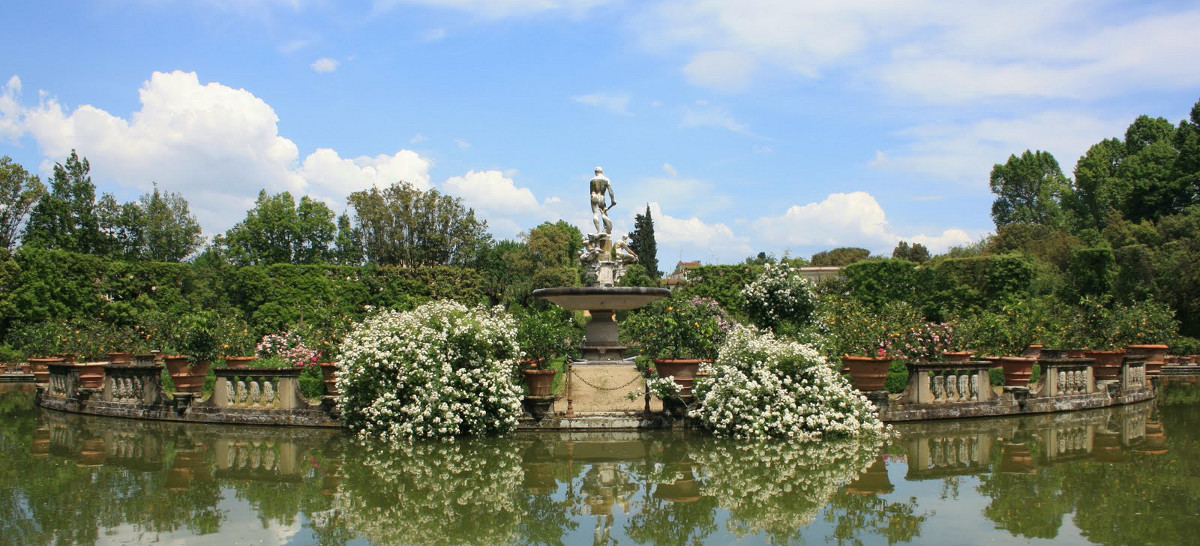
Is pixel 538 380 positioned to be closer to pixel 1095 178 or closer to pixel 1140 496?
pixel 1140 496

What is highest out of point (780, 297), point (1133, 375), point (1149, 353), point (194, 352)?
point (780, 297)

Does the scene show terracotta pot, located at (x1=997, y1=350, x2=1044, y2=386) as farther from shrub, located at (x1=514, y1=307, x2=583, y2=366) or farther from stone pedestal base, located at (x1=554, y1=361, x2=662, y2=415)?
shrub, located at (x1=514, y1=307, x2=583, y2=366)

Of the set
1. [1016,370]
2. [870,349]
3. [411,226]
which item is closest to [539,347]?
Answer: [870,349]

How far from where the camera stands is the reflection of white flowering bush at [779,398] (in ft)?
31.3

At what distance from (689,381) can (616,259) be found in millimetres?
7631

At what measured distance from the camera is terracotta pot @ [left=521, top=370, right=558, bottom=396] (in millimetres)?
10477

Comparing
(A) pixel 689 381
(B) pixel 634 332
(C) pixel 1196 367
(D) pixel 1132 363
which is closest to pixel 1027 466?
(A) pixel 689 381

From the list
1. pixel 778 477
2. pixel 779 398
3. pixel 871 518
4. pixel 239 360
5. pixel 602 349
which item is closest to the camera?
pixel 871 518

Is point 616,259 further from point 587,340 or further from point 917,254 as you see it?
point 917,254

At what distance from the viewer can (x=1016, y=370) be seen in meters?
11.9

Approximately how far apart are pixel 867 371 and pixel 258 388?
865 centimetres

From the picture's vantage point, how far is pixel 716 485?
7.05 metres

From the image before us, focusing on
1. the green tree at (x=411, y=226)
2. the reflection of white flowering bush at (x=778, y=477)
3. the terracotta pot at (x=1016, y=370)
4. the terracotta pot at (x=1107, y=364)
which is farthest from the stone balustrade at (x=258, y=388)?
the green tree at (x=411, y=226)

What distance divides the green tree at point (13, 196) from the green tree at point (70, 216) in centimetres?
58
